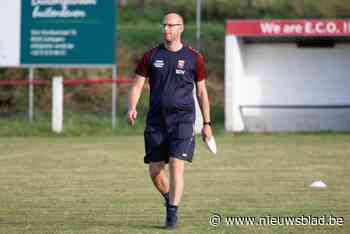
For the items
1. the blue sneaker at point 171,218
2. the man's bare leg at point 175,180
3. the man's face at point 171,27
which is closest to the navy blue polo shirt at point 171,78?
the man's face at point 171,27

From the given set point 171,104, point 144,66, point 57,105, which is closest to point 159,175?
point 171,104

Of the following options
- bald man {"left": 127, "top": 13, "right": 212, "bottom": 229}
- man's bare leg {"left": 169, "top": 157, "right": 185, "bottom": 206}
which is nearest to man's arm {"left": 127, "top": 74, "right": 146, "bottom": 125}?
bald man {"left": 127, "top": 13, "right": 212, "bottom": 229}

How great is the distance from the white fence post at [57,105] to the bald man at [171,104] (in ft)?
51.3

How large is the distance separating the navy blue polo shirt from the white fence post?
15.8 meters

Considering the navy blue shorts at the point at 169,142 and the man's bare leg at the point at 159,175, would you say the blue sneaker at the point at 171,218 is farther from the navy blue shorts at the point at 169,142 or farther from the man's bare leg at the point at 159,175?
the navy blue shorts at the point at 169,142

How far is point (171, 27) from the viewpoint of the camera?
10.3m

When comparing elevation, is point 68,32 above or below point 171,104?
above

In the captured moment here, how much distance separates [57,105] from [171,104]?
16.0m

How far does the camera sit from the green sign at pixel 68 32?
27.2 meters

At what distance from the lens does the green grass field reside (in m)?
11.0

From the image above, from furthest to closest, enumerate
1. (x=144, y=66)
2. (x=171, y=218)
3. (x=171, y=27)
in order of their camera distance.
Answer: (x=144, y=66) < (x=171, y=218) < (x=171, y=27)

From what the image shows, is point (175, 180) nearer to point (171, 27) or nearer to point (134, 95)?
point (134, 95)

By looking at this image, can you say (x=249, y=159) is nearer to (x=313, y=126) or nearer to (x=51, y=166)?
(x=51, y=166)

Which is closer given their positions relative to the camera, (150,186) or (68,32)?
(150,186)
